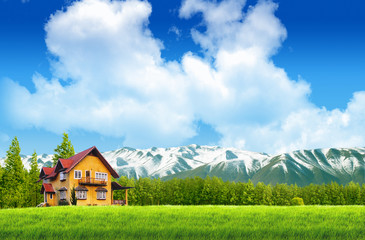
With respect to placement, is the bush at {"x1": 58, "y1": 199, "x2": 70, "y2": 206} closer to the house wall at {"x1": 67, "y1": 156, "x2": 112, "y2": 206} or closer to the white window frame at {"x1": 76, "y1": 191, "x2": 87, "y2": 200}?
the house wall at {"x1": 67, "y1": 156, "x2": 112, "y2": 206}

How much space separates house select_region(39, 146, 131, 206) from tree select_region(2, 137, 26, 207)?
14.6ft

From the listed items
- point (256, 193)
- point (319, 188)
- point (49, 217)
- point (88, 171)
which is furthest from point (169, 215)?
point (319, 188)

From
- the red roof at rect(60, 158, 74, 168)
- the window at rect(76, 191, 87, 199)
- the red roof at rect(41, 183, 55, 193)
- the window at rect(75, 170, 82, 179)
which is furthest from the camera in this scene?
the red roof at rect(41, 183, 55, 193)

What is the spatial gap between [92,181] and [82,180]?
77.6 inches

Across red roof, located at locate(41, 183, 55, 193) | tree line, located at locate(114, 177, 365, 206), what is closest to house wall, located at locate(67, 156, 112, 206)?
red roof, located at locate(41, 183, 55, 193)

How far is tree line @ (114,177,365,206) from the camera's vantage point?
111375 millimetres

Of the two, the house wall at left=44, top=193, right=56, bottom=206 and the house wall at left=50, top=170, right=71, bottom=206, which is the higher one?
the house wall at left=50, top=170, right=71, bottom=206

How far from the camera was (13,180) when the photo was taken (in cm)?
6675

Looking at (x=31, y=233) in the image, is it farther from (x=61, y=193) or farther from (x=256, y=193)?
(x=256, y=193)

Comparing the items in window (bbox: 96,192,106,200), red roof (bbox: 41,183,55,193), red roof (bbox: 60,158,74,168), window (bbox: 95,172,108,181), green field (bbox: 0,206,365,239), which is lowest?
green field (bbox: 0,206,365,239)

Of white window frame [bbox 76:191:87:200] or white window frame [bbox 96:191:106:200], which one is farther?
white window frame [bbox 96:191:106:200]

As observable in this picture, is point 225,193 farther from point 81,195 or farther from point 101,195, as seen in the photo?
point 81,195

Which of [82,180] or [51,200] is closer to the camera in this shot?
[82,180]

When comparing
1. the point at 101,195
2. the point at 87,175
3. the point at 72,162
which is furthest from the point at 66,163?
the point at 101,195
